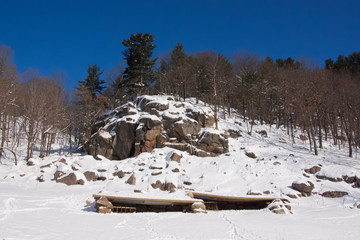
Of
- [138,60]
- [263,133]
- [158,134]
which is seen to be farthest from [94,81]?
[263,133]

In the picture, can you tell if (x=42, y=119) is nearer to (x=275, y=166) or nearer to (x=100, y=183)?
(x=100, y=183)

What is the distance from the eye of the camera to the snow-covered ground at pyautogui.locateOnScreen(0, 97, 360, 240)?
24.7 feet

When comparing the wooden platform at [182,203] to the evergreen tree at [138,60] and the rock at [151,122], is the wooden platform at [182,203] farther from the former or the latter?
the evergreen tree at [138,60]

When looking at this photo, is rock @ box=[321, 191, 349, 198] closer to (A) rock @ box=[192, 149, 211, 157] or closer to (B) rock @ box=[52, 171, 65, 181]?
(A) rock @ box=[192, 149, 211, 157]

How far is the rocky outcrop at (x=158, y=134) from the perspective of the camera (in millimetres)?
22953

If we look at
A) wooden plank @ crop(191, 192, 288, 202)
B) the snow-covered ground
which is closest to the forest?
the snow-covered ground

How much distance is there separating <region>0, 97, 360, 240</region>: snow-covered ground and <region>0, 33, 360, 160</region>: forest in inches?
170

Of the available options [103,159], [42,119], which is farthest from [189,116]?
[42,119]

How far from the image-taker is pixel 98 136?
24234 millimetres

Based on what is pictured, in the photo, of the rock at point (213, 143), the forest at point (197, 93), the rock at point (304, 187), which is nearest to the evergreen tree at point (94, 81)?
the forest at point (197, 93)

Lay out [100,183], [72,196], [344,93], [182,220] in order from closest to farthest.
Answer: [182,220]
[72,196]
[100,183]
[344,93]

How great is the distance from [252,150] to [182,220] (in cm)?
1567

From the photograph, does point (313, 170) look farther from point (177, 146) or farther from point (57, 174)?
point (57, 174)

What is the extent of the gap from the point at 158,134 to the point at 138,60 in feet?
45.8
